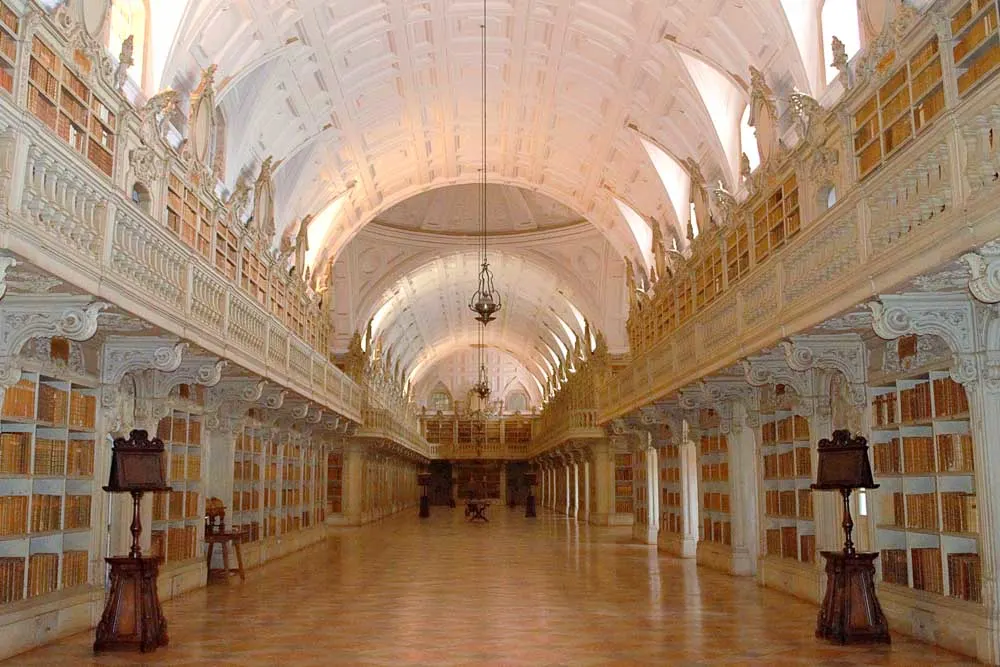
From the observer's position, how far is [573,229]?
33.2m

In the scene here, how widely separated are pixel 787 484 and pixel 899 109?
5.99 metres

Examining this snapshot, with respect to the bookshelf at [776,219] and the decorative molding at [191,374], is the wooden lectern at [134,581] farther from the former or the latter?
the bookshelf at [776,219]

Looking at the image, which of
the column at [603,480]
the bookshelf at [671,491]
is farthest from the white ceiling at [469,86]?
the column at [603,480]

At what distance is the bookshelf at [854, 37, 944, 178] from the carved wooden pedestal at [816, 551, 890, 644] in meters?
4.16

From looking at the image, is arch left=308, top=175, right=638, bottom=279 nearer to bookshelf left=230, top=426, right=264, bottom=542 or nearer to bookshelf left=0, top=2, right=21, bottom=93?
bookshelf left=230, top=426, right=264, bottom=542

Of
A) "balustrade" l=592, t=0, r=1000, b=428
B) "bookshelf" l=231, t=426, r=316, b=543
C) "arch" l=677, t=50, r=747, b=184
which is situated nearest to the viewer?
"balustrade" l=592, t=0, r=1000, b=428

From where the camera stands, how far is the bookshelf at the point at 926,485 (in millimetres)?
8695

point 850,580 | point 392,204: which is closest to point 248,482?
point 392,204

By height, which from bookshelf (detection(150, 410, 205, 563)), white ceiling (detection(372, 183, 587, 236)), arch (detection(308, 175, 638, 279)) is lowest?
bookshelf (detection(150, 410, 205, 563))

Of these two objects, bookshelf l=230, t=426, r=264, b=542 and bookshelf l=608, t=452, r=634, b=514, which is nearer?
bookshelf l=230, t=426, r=264, b=542

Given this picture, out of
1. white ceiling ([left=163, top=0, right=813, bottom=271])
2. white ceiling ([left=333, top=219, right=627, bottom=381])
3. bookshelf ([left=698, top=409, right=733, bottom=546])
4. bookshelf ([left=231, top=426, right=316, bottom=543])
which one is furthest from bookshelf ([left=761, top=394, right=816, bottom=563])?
white ceiling ([left=333, top=219, right=627, bottom=381])

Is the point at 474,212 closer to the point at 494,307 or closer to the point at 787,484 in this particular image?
the point at 494,307

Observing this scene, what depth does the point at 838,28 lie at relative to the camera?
12680 mm

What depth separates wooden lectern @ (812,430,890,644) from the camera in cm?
877
